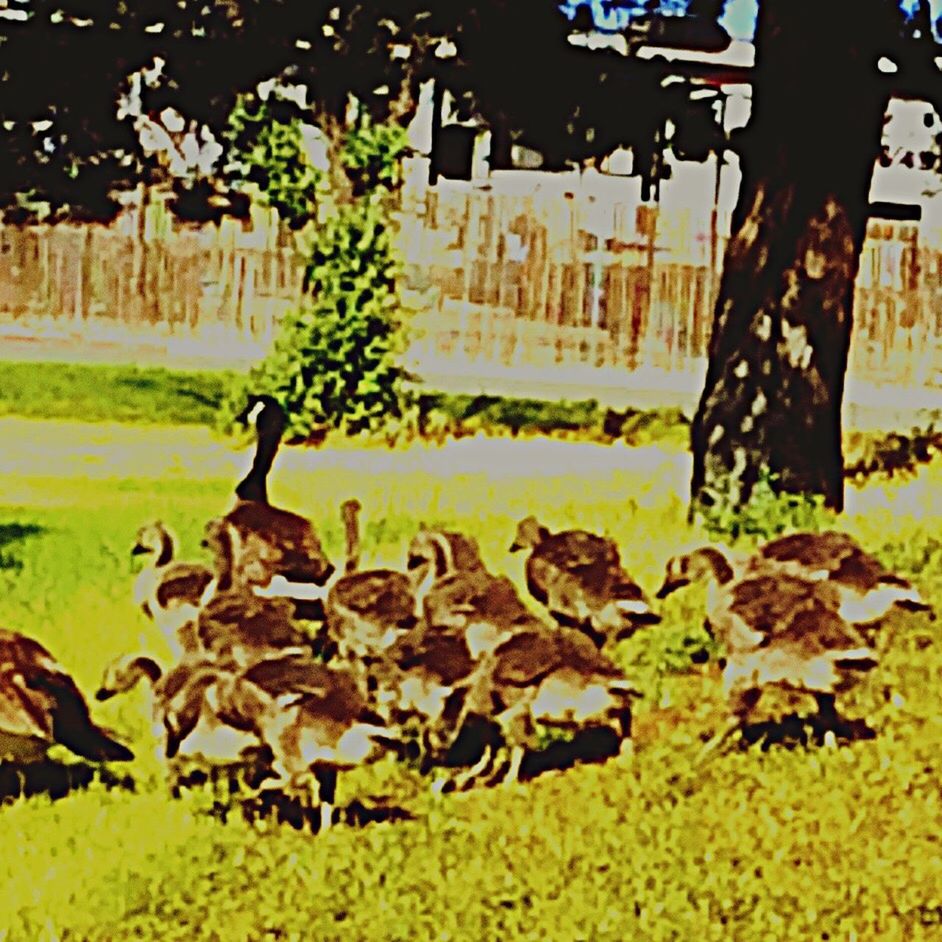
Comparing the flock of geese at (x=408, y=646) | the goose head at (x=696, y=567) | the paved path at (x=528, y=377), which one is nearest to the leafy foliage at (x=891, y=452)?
the paved path at (x=528, y=377)

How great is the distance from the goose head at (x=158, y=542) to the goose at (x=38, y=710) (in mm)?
486

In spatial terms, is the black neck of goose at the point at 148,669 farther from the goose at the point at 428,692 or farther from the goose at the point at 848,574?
the goose at the point at 848,574

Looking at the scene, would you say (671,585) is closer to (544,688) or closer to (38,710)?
(544,688)

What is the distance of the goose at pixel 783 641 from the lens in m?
4.22

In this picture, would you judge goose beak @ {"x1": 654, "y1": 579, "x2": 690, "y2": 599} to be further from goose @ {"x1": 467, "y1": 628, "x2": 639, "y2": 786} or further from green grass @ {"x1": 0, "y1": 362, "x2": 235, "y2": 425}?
green grass @ {"x1": 0, "y1": 362, "x2": 235, "y2": 425}

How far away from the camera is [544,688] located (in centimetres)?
398

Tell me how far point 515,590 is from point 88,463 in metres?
0.98

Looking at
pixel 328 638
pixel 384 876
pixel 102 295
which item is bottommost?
pixel 384 876

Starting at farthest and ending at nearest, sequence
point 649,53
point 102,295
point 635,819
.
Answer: point 649,53
point 102,295
point 635,819

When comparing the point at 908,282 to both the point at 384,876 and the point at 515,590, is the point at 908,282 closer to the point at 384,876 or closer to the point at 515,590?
the point at 515,590

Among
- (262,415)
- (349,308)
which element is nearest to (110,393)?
(262,415)

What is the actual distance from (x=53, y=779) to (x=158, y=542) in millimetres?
644

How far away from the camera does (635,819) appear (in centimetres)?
396

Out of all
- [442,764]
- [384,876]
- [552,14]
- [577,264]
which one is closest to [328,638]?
[442,764]
